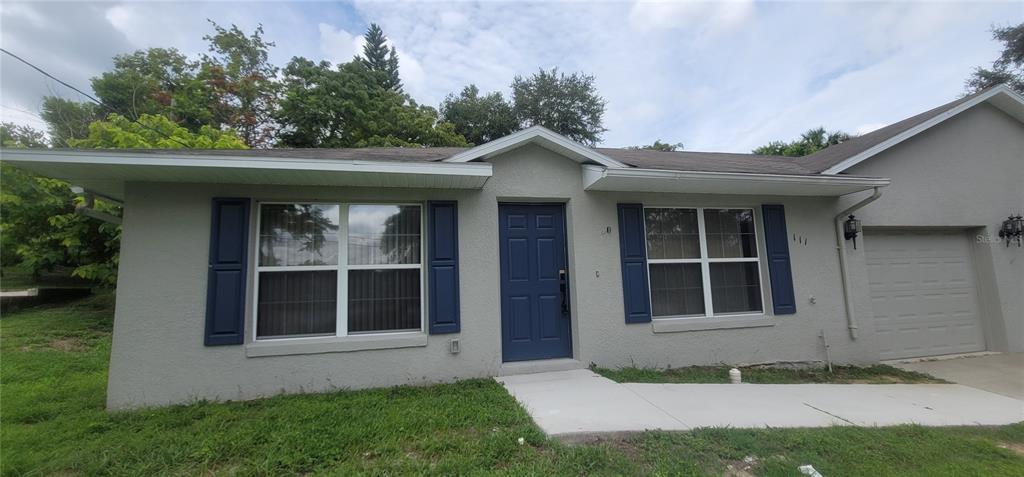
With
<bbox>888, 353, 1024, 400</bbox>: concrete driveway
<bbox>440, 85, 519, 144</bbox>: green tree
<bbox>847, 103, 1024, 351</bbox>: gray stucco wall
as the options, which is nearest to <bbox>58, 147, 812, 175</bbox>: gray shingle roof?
<bbox>847, 103, 1024, 351</bbox>: gray stucco wall

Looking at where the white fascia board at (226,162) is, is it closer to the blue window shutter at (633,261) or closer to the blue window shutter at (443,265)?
the blue window shutter at (443,265)

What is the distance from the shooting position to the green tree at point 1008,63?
619 inches

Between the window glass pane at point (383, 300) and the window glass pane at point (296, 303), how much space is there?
8.4 inches

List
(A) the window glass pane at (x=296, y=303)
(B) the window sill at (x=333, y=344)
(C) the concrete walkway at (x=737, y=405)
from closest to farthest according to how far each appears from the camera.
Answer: (C) the concrete walkway at (x=737, y=405), (B) the window sill at (x=333, y=344), (A) the window glass pane at (x=296, y=303)

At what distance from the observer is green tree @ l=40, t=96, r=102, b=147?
1183 cm

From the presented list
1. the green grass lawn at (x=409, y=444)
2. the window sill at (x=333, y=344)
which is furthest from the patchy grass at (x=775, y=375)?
the window sill at (x=333, y=344)

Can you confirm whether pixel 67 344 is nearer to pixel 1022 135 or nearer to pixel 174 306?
pixel 174 306

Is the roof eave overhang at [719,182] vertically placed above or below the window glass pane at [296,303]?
above

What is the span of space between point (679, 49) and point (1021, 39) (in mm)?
19017

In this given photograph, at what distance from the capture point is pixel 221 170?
12.6 feet

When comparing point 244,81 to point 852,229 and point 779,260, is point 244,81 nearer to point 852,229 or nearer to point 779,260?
point 779,260

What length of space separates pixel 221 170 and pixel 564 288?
3.99m

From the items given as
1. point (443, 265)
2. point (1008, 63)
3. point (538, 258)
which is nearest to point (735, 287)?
point (538, 258)

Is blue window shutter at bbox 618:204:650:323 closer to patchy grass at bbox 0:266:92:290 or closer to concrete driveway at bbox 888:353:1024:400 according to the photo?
concrete driveway at bbox 888:353:1024:400
